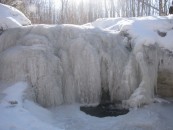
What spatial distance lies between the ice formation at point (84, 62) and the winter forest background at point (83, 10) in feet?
31.3

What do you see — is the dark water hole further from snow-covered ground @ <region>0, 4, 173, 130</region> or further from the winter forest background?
the winter forest background

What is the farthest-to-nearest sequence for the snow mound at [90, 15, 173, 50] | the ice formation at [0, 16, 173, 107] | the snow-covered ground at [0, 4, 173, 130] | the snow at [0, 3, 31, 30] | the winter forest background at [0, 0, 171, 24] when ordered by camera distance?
the winter forest background at [0, 0, 171, 24], the snow at [0, 3, 31, 30], the snow mound at [90, 15, 173, 50], the ice formation at [0, 16, 173, 107], the snow-covered ground at [0, 4, 173, 130]

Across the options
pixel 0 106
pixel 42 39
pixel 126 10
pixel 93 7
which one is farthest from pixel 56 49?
pixel 126 10

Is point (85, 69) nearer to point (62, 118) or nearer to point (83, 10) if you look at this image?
point (62, 118)

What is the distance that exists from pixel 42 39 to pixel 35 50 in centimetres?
52

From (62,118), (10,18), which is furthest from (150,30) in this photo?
(10,18)

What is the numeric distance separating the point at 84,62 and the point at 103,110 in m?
1.22

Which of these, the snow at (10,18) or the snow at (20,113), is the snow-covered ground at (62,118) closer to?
the snow at (20,113)

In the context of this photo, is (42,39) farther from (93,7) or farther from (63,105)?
(93,7)

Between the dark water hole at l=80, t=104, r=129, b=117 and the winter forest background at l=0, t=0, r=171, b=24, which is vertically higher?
the winter forest background at l=0, t=0, r=171, b=24

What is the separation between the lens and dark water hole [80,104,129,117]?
7541 mm

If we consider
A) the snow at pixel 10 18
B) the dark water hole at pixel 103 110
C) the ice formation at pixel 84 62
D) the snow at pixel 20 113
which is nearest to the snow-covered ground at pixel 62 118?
the snow at pixel 20 113

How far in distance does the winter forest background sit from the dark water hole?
1052 centimetres

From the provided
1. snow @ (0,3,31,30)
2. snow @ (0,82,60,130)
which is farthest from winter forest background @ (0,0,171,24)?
snow @ (0,82,60,130)
